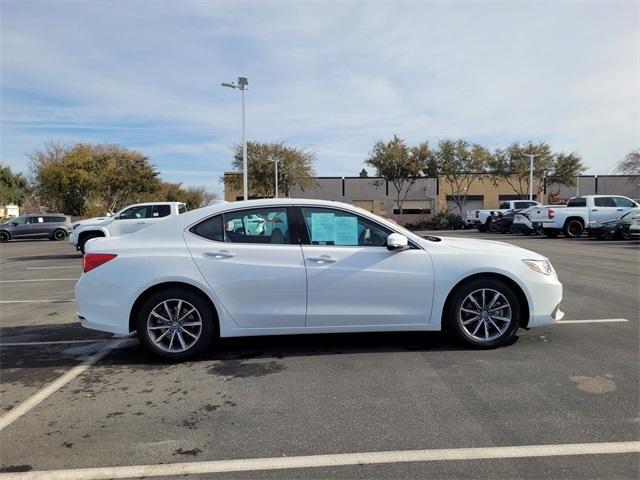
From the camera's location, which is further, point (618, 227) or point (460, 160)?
point (460, 160)

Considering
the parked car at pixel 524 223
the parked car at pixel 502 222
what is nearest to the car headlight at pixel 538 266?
the parked car at pixel 524 223

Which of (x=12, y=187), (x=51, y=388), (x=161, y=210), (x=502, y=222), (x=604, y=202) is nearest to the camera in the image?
(x=51, y=388)

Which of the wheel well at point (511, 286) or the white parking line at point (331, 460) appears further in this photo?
the wheel well at point (511, 286)

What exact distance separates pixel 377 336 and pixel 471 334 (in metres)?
1.12

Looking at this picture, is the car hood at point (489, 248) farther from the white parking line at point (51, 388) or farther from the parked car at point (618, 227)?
the parked car at point (618, 227)

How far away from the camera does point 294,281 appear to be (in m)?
5.05

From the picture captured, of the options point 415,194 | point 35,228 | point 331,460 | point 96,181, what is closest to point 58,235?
point 35,228

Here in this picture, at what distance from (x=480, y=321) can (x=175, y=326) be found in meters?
3.10

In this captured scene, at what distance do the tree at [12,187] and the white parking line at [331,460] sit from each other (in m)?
68.8

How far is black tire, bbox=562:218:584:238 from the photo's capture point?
79.4 ft

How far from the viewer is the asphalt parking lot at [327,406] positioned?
10.4 ft

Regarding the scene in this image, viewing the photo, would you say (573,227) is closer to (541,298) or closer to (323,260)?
(541,298)

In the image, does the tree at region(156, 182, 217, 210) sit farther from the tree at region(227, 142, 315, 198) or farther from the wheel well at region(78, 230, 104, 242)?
the wheel well at region(78, 230, 104, 242)

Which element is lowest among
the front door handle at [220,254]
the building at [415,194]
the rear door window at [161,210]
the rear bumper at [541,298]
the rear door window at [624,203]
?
the rear bumper at [541,298]
